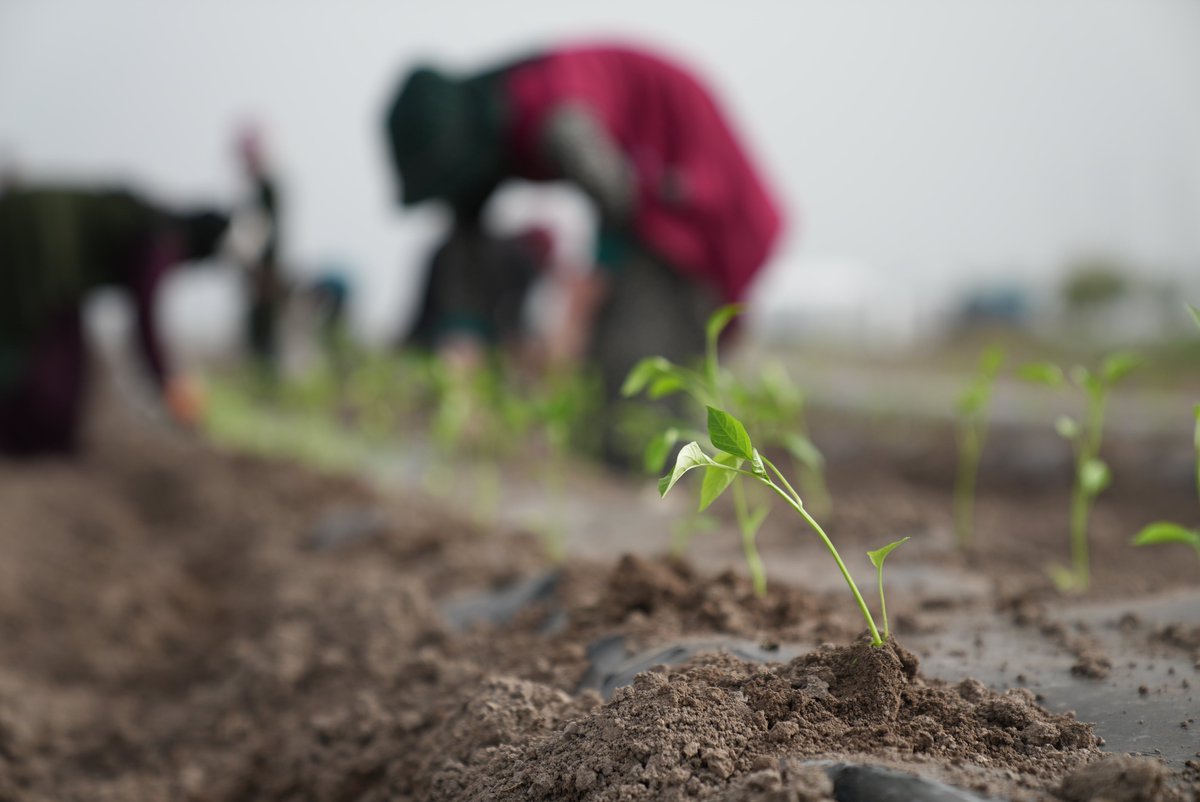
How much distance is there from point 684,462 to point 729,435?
0.11 metres

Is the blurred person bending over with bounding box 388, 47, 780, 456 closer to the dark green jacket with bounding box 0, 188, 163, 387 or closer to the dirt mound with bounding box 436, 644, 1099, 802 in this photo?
the dark green jacket with bounding box 0, 188, 163, 387

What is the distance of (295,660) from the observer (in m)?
1.51

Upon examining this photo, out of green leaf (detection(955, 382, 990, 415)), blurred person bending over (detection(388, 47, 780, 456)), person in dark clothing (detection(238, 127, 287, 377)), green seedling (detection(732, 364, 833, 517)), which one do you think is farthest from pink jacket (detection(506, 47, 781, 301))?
person in dark clothing (detection(238, 127, 287, 377))

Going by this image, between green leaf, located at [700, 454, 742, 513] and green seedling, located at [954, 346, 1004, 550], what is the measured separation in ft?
2.62

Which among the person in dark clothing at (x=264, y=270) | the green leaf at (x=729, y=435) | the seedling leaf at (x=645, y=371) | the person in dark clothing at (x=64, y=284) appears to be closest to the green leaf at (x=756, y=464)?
the green leaf at (x=729, y=435)

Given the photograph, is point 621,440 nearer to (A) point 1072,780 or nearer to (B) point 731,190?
(B) point 731,190

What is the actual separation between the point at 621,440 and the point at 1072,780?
298 cm

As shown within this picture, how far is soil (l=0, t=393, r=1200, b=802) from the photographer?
82 cm

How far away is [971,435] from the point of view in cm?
406

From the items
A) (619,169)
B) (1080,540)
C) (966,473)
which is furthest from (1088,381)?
(966,473)

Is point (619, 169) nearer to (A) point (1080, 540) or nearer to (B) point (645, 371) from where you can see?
(A) point (1080, 540)

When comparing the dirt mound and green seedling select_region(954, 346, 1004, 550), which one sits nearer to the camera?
the dirt mound

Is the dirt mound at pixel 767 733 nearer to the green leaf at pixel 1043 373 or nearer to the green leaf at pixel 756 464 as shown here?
the green leaf at pixel 756 464

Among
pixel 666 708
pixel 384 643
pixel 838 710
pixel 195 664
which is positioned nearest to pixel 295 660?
pixel 384 643
